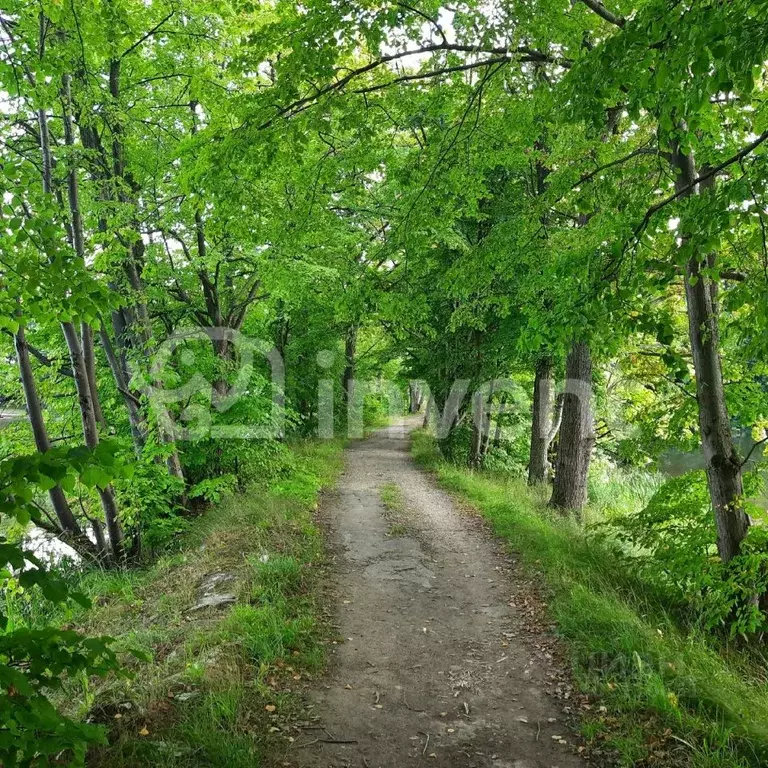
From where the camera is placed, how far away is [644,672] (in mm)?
4512

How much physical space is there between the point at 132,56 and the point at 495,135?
22.0ft

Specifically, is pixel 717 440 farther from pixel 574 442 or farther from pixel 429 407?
pixel 429 407

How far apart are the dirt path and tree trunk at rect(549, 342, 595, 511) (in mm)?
2112

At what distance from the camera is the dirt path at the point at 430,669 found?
409cm

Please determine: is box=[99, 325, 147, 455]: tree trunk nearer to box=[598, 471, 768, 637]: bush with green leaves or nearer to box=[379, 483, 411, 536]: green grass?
box=[379, 483, 411, 536]: green grass

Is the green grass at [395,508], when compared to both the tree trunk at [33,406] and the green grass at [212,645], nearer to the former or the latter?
the green grass at [212,645]

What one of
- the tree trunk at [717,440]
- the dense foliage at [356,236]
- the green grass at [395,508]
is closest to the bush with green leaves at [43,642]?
the dense foliage at [356,236]

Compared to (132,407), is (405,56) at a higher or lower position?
higher

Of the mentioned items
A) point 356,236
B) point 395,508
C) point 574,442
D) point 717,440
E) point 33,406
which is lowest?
point 395,508

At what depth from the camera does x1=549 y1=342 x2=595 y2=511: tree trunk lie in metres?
10.0

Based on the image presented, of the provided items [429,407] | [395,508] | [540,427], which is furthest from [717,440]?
[429,407]

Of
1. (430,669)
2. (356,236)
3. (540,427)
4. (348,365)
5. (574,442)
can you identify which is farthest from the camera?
(348,365)

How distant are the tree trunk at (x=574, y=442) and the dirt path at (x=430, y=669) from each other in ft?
6.93

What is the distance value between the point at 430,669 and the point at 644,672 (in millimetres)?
1844
